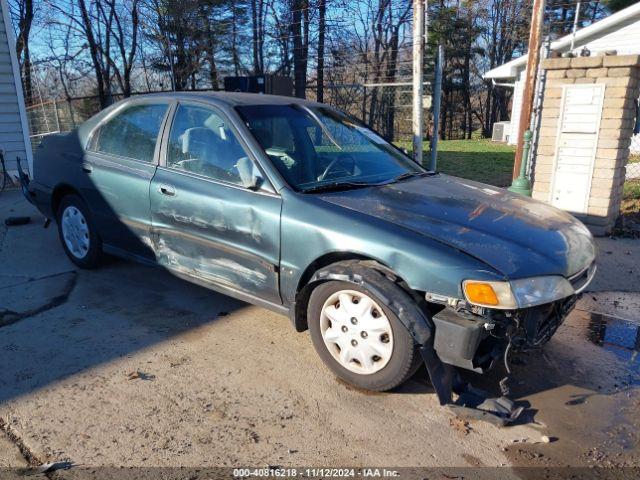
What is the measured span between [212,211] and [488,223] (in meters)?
1.80

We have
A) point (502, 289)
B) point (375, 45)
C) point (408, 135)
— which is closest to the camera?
point (502, 289)

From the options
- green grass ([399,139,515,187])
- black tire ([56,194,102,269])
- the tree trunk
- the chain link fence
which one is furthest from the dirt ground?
the tree trunk

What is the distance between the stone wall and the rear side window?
4605 mm

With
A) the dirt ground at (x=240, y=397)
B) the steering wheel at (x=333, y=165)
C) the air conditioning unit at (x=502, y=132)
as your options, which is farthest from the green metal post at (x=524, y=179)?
the air conditioning unit at (x=502, y=132)

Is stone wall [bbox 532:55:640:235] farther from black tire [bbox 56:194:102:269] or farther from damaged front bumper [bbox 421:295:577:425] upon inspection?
black tire [bbox 56:194:102:269]

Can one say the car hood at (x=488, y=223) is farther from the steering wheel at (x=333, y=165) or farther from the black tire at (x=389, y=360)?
the black tire at (x=389, y=360)

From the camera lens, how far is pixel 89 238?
4.80 meters

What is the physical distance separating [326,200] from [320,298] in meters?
0.61

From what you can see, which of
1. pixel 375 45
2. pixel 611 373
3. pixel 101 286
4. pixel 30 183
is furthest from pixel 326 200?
pixel 375 45

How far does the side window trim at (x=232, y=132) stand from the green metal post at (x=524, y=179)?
367 centimetres

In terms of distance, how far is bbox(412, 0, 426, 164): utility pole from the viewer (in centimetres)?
682

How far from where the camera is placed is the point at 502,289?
8.66 ft

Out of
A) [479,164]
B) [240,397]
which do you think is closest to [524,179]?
[240,397]

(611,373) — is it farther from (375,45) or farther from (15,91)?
(375,45)
